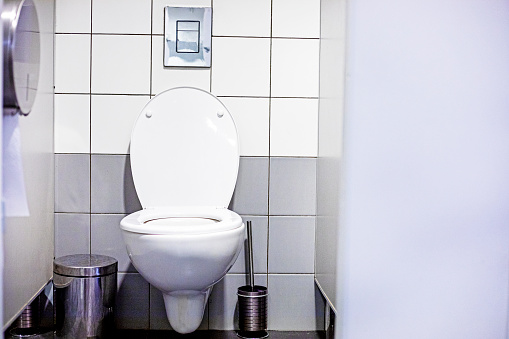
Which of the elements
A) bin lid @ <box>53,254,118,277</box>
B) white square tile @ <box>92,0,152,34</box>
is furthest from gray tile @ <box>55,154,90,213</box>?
white square tile @ <box>92,0,152,34</box>

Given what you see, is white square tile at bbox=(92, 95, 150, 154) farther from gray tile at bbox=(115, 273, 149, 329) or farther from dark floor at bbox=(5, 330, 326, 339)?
dark floor at bbox=(5, 330, 326, 339)

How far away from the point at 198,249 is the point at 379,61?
2.08 feet

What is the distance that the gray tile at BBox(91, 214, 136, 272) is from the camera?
202 centimetres

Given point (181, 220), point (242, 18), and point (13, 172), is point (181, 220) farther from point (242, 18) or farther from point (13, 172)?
point (242, 18)

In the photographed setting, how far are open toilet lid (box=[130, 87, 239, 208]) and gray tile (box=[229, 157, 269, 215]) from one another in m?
0.15

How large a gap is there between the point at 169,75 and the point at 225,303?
2.62 ft

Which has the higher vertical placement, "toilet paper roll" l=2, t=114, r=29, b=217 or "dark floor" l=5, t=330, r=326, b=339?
"toilet paper roll" l=2, t=114, r=29, b=217

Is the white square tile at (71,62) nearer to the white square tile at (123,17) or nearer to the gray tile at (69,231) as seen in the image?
the white square tile at (123,17)

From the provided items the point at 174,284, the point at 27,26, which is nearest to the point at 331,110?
the point at 174,284

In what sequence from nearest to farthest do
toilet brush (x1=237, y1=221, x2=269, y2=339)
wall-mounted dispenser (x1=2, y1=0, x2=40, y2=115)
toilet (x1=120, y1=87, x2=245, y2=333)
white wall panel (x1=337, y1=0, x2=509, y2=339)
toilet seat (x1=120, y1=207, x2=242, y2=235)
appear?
white wall panel (x1=337, y1=0, x2=509, y2=339) < wall-mounted dispenser (x1=2, y1=0, x2=40, y2=115) < toilet seat (x1=120, y1=207, x2=242, y2=235) < toilet (x1=120, y1=87, x2=245, y2=333) < toilet brush (x1=237, y1=221, x2=269, y2=339)

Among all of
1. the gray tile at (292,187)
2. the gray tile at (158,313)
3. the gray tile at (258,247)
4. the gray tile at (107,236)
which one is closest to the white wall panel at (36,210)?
the gray tile at (107,236)

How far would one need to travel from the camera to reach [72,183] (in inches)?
78.9

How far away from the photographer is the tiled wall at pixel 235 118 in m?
1.99

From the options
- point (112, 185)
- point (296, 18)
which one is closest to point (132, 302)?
point (112, 185)
